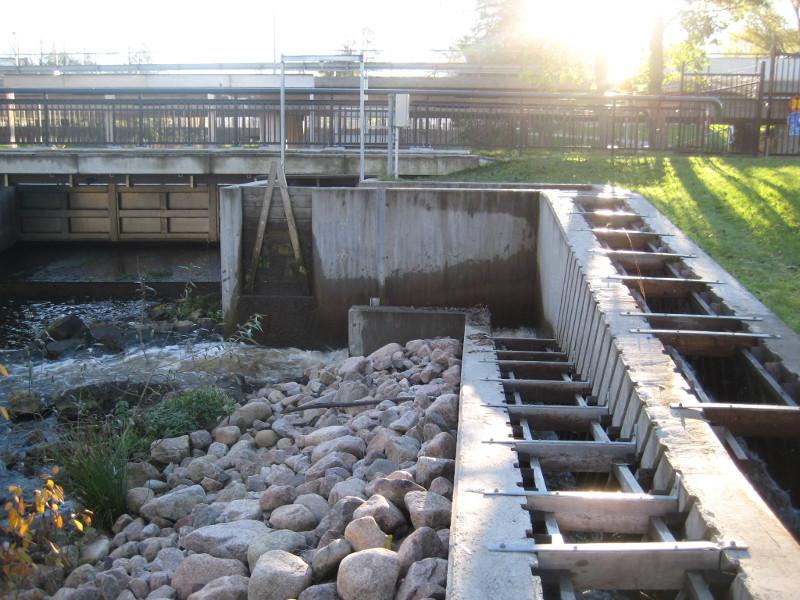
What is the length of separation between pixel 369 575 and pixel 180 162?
59.6ft

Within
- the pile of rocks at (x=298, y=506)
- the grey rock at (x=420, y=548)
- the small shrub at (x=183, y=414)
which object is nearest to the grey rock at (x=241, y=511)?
the pile of rocks at (x=298, y=506)

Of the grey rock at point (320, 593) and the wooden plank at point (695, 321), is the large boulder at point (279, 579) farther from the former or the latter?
the wooden plank at point (695, 321)

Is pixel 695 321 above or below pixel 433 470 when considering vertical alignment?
above

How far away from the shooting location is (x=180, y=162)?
21.5 m

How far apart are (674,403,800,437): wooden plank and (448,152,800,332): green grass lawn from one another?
1.82m

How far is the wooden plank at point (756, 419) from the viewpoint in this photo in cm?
573

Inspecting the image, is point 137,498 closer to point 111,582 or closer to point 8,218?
point 111,582

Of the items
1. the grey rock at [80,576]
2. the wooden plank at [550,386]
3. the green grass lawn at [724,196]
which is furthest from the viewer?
the green grass lawn at [724,196]

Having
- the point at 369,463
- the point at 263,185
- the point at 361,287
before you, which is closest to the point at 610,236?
the point at 361,287

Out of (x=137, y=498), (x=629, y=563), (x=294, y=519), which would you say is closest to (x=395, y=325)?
(x=137, y=498)

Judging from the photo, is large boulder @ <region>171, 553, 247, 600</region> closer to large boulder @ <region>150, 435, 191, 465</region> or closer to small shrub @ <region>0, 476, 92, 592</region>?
small shrub @ <region>0, 476, 92, 592</region>

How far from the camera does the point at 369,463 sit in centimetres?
698

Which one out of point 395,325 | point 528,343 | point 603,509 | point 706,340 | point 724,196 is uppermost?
point 724,196

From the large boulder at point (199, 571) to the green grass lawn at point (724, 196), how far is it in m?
4.76
